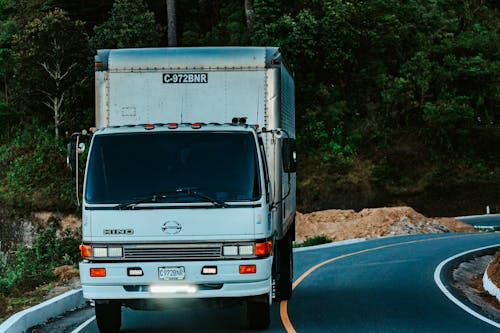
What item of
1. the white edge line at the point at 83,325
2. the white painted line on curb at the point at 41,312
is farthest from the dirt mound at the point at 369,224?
the white edge line at the point at 83,325

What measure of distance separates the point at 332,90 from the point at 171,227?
149ft

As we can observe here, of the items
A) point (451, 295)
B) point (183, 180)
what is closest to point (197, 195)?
point (183, 180)

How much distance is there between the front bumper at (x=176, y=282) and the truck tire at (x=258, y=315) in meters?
0.81

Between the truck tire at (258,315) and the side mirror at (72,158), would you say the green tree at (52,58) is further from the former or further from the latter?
the side mirror at (72,158)

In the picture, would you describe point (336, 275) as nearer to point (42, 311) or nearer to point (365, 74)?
point (42, 311)

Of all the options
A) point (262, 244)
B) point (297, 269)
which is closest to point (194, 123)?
point (262, 244)

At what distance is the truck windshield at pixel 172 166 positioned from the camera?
1256cm

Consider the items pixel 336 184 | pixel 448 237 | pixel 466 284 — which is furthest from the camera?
pixel 336 184

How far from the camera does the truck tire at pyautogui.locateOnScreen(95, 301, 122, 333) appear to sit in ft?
42.9

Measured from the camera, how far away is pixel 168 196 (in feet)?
40.9

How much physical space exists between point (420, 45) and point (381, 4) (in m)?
3.69

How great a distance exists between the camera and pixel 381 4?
5716 cm

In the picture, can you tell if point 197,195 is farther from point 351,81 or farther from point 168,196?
point 351,81

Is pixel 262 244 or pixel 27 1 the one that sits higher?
pixel 27 1
